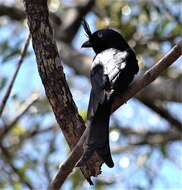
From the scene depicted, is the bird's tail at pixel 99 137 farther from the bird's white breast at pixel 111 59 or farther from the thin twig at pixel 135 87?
the bird's white breast at pixel 111 59

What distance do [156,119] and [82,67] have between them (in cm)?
175

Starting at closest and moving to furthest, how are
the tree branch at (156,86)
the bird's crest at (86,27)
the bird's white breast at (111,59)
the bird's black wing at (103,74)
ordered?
1. the bird's black wing at (103,74)
2. the bird's white breast at (111,59)
3. the bird's crest at (86,27)
4. the tree branch at (156,86)

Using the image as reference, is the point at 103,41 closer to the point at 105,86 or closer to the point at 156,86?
the point at 105,86

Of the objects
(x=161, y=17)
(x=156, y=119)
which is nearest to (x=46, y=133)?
(x=156, y=119)

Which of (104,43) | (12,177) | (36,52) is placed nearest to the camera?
(36,52)

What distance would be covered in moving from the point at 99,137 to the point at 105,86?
0.35m

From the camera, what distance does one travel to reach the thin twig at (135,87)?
10.3 feet

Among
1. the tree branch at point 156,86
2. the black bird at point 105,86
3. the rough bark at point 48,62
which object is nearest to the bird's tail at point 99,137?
the black bird at point 105,86

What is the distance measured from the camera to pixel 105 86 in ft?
11.0

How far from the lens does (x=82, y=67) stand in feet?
19.2

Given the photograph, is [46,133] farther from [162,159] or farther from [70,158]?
[70,158]

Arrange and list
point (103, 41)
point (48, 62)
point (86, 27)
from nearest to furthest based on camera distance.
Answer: point (48, 62) → point (86, 27) → point (103, 41)

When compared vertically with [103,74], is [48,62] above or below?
above

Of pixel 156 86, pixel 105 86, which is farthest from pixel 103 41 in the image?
pixel 156 86
